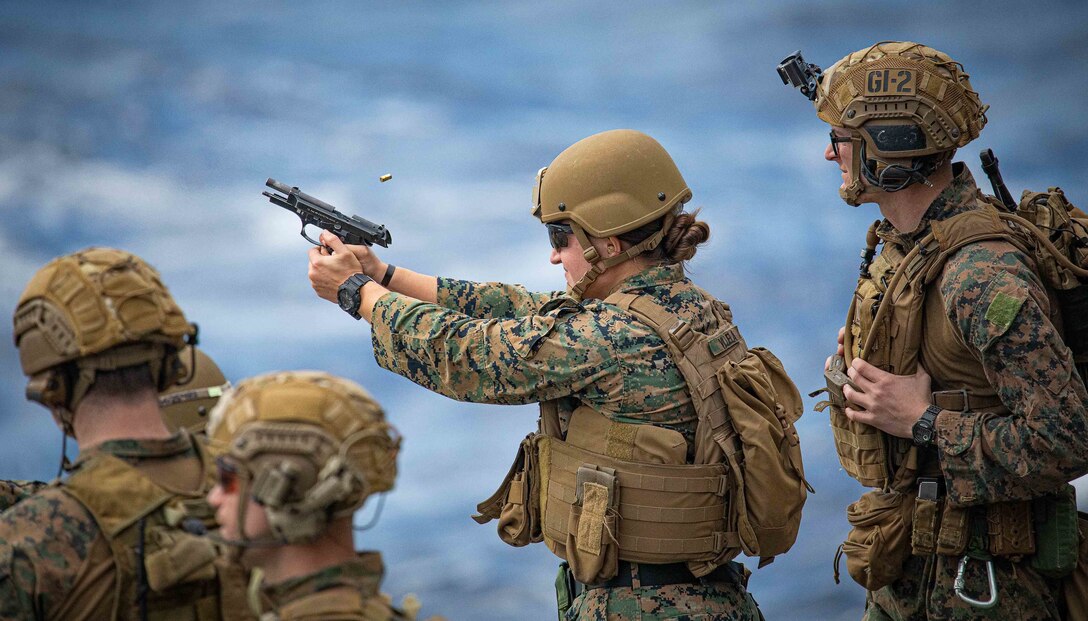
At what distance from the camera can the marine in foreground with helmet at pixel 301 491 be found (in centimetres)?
360

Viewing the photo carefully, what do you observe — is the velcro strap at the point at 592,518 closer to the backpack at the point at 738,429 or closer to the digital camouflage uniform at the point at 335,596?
the backpack at the point at 738,429

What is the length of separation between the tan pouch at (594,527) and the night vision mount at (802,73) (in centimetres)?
229

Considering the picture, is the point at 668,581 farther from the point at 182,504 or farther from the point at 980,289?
the point at 182,504

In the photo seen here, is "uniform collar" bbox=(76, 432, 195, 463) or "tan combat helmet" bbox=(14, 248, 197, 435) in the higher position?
"tan combat helmet" bbox=(14, 248, 197, 435)

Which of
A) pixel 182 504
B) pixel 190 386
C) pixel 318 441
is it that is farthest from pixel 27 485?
pixel 318 441

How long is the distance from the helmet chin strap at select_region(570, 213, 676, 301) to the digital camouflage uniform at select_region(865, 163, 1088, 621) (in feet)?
3.96

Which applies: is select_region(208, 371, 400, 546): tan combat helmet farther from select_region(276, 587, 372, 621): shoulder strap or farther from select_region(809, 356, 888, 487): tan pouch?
select_region(809, 356, 888, 487): tan pouch

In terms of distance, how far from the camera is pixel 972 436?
559cm

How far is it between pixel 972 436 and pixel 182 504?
338 centimetres

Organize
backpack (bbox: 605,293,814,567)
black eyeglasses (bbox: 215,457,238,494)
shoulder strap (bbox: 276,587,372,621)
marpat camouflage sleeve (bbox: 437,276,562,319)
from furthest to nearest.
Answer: marpat camouflage sleeve (bbox: 437,276,562,319)
backpack (bbox: 605,293,814,567)
black eyeglasses (bbox: 215,457,238,494)
shoulder strap (bbox: 276,587,372,621)

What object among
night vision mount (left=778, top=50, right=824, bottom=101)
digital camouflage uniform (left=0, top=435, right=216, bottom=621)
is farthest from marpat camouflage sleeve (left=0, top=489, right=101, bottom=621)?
night vision mount (left=778, top=50, right=824, bottom=101)

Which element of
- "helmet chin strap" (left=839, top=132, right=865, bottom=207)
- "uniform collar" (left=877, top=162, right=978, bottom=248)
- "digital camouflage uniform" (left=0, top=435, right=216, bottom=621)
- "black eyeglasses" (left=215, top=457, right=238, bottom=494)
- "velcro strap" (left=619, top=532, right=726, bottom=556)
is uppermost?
"helmet chin strap" (left=839, top=132, right=865, bottom=207)

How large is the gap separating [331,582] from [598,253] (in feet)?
8.50

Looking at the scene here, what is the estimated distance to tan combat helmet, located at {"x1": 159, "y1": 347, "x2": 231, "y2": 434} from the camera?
5789mm
